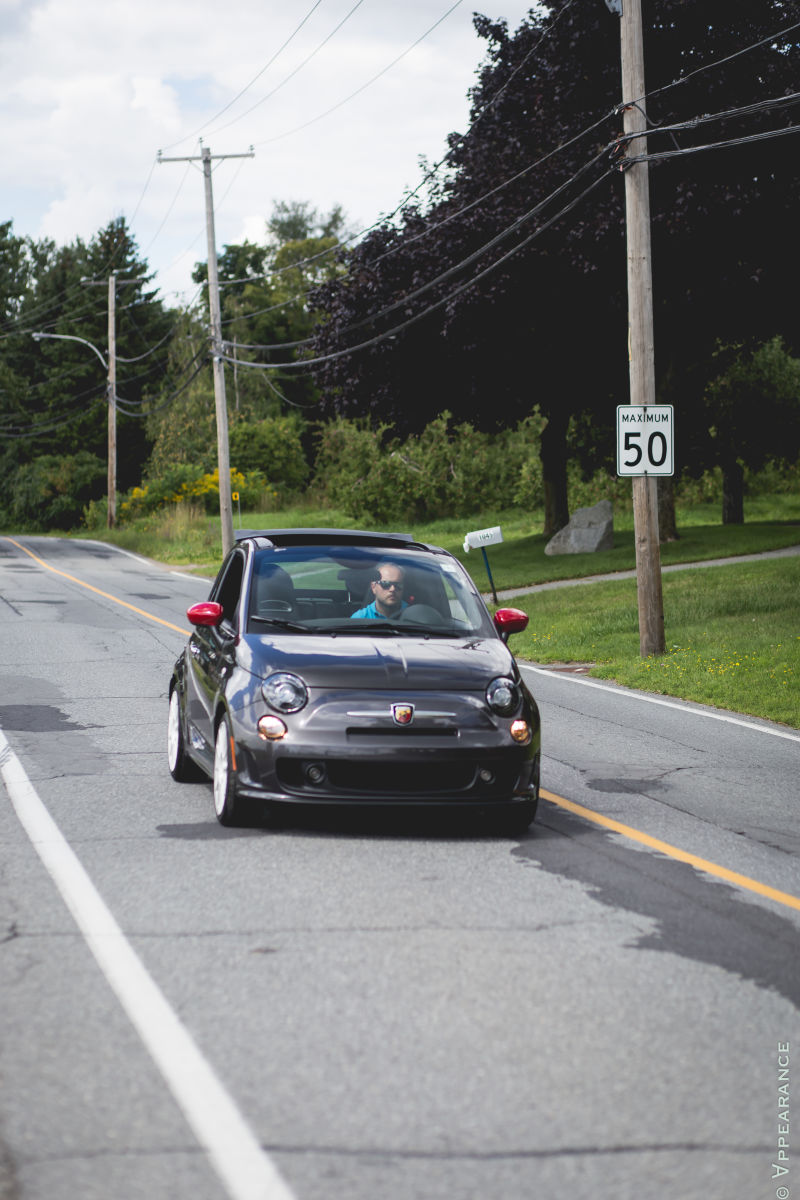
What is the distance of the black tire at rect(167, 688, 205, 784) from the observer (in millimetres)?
8797

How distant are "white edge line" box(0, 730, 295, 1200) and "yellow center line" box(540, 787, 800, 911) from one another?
2886 millimetres

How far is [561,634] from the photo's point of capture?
20094 mm

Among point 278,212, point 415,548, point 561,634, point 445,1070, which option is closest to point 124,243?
point 278,212

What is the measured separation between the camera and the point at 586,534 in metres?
33.9

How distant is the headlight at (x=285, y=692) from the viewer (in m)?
7.08

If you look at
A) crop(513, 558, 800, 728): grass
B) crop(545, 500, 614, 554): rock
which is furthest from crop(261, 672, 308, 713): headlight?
crop(545, 500, 614, 554): rock

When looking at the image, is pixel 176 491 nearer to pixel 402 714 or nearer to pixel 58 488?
pixel 58 488

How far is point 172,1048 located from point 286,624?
394cm

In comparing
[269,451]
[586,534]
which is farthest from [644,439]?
[269,451]

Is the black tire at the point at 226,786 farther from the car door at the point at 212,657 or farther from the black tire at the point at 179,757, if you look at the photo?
the black tire at the point at 179,757

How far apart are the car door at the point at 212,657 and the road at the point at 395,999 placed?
0.48m

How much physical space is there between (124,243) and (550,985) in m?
82.0

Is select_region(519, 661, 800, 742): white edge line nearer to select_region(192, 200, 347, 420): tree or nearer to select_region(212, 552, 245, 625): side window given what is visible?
select_region(212, 552, 245, 625): side window

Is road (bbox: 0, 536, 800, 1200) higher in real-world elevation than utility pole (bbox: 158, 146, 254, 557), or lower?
lower
